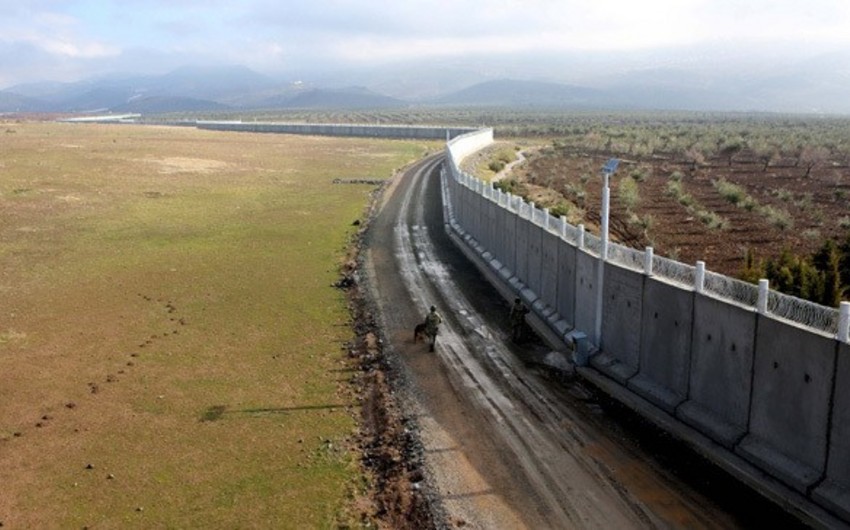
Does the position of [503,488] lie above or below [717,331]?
below

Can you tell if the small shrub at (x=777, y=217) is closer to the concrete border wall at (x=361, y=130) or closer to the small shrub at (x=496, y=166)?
the small shrub at (x=496, y=166)

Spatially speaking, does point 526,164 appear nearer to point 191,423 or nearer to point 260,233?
point 260,233

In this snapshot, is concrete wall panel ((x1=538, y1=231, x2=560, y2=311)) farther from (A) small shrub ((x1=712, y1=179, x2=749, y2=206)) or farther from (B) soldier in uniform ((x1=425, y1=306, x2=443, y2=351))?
(A) small shrub ((x1=712, y1=179, x2=749, y2=206))

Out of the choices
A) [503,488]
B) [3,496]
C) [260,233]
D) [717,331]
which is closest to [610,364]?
[717,331]

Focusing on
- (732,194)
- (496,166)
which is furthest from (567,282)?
(496,166)

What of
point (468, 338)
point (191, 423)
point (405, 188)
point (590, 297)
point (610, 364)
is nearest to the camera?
point (191, 423)

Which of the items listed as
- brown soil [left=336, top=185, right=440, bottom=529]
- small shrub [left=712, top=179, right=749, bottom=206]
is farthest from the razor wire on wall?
small shrub [left=712, top=179, right=749, bottom=206]

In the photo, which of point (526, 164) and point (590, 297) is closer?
point (590, 297)

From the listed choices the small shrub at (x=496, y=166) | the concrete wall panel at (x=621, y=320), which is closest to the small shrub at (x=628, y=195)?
the small shrub at (x=496, y=166)
